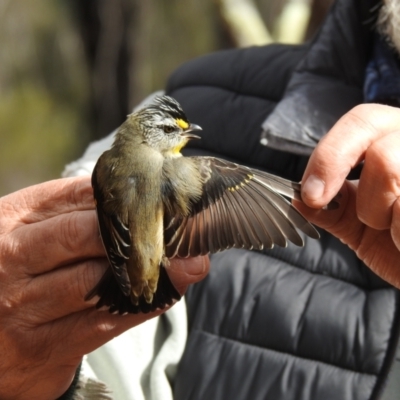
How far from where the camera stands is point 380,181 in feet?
4.97

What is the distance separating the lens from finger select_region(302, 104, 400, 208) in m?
1.54

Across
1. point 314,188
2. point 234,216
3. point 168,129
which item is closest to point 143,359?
point 234,216

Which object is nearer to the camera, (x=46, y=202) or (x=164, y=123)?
(x=46, y=202)

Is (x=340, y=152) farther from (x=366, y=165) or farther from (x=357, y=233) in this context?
(x=357, y=233)

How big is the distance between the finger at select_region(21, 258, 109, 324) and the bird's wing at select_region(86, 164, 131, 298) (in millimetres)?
32

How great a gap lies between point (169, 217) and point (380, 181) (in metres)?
0.53

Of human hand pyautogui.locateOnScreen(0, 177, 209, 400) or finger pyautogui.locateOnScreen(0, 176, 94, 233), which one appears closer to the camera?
human hand pyautogui.locateOnScreen(0, 177, 209, 400)

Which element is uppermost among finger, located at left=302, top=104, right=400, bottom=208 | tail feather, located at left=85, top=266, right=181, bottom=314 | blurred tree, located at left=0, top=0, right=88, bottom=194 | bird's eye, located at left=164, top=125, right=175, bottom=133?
finger, located at left=302, top=104, right=400, bottom=208

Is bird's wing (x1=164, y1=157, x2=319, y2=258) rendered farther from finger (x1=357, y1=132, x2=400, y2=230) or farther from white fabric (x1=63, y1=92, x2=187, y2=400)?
white fabric (x1=63, y1=92, x2=187, y2=400)

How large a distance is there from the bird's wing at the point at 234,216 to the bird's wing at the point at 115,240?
0.10 metres

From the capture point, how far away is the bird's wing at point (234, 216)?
5.47 feet

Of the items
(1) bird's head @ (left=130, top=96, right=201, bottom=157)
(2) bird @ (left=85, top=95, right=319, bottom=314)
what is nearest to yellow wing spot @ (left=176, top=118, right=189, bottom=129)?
(1) bird's head @ (left=130, top=96, right=201, bottom=157)

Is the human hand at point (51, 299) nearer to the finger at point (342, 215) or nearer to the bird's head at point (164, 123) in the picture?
the finger at point (342, 215)

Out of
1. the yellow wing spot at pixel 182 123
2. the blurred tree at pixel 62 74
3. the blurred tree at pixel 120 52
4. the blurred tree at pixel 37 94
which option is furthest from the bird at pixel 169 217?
the blurred tree at pixel 37 94
